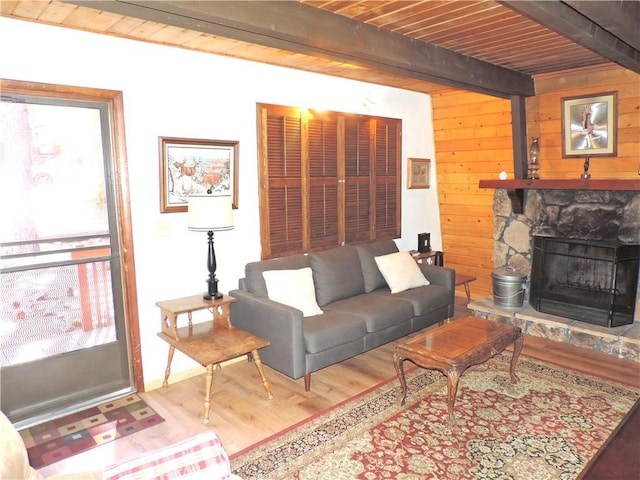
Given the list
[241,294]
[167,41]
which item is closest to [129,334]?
[241,294]

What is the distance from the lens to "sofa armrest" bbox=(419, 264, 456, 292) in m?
4.42

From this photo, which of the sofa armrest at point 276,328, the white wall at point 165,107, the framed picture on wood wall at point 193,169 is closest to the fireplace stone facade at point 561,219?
→ the white wall at point 165,107

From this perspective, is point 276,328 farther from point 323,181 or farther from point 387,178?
point 387,178

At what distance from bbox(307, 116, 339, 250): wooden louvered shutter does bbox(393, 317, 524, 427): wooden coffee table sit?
1.58 meters

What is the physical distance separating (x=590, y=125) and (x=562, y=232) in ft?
3.31

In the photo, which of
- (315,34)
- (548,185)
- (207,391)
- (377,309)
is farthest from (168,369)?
(548,185)

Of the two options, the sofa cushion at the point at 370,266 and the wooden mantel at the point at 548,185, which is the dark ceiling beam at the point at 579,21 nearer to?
the wooden mantel at the point at 548,185

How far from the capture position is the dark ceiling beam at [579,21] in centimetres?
208

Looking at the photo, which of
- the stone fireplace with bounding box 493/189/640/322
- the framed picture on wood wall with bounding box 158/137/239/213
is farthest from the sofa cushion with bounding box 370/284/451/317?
the framed picture on wood wall with bounding box 158/137/239/213

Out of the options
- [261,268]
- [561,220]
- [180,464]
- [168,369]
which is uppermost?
[561,220]

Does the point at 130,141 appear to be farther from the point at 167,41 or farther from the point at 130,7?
the point at 130,7

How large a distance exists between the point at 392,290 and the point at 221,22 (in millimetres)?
2795

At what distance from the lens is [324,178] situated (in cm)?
438

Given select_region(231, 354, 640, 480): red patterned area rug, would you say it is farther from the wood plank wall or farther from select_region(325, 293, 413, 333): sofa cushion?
the wood plank wall
